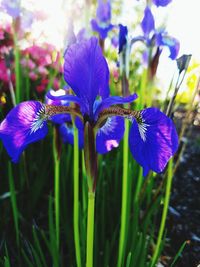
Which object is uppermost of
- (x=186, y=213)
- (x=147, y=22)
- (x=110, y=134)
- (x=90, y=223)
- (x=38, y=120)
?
(x=147, y=22)

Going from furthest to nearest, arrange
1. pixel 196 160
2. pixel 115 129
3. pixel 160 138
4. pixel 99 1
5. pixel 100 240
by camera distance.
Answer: pixel 196 160
pixel 99 1
pixel 100 240
pixel 115 129
pixel 160 138

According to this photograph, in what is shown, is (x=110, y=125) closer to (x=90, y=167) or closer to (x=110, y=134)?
(x=110, y=134)

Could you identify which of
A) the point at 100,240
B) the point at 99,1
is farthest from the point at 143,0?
the point at 100,240

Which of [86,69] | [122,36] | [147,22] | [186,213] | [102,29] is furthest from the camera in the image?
[186,213]

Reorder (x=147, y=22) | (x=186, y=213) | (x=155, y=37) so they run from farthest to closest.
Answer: (x=186, y=213), (x=155, y=37), (x=147, y=22)

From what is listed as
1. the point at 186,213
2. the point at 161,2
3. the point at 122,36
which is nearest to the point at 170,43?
the point at 161,2

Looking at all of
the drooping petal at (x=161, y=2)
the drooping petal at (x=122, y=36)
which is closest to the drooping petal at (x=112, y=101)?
the drooping petal at (x=122, y=36)

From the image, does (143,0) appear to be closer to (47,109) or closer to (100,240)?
(47,109)

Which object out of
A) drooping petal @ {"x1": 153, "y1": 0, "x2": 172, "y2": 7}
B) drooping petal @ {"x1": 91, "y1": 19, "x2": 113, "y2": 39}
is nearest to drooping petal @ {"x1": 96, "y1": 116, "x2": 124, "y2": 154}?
drooping petal @ {"x1": 153, "y1": 0, "x2": 172, "y2": 7}
